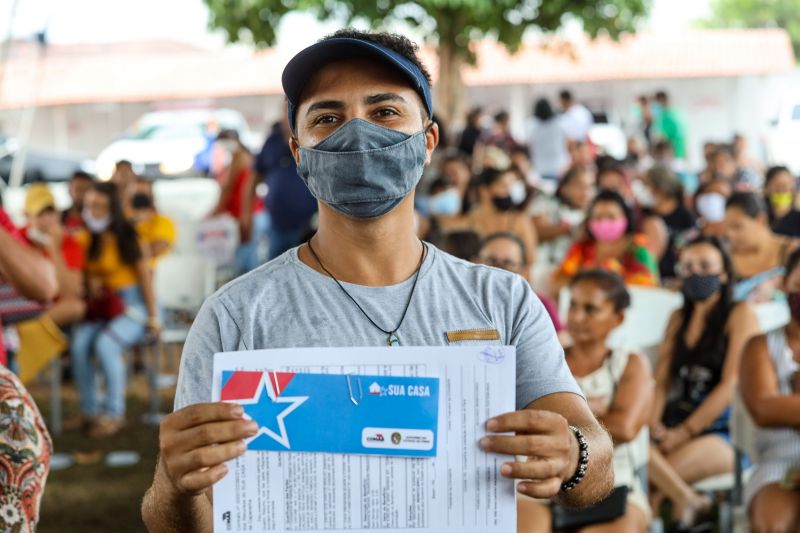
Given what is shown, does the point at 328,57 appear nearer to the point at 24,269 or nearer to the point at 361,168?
the point at 361,168

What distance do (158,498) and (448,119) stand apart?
14.6m

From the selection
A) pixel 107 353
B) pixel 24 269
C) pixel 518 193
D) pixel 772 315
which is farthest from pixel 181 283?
pixel 24 269

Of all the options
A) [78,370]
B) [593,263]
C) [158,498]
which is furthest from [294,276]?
[78,370]

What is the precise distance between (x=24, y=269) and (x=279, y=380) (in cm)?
139

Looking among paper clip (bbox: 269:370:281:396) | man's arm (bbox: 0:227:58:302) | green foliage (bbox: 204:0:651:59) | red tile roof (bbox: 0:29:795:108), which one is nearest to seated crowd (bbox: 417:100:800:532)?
man's arm (bbox: 0:227:58:302)

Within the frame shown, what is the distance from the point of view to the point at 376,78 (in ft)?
6.25

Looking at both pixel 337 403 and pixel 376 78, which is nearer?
pixel 337 403

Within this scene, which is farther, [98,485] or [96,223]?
[96,223]

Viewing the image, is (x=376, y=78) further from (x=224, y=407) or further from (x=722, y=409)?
(x=722, y=409)

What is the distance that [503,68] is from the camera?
29547 millimetres

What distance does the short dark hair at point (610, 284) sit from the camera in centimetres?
468

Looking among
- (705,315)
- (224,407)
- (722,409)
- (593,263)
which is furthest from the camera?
(593,263)

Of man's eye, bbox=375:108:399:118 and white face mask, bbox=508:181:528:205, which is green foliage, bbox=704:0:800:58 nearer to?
white face mask, bbox=508:181:528:205
